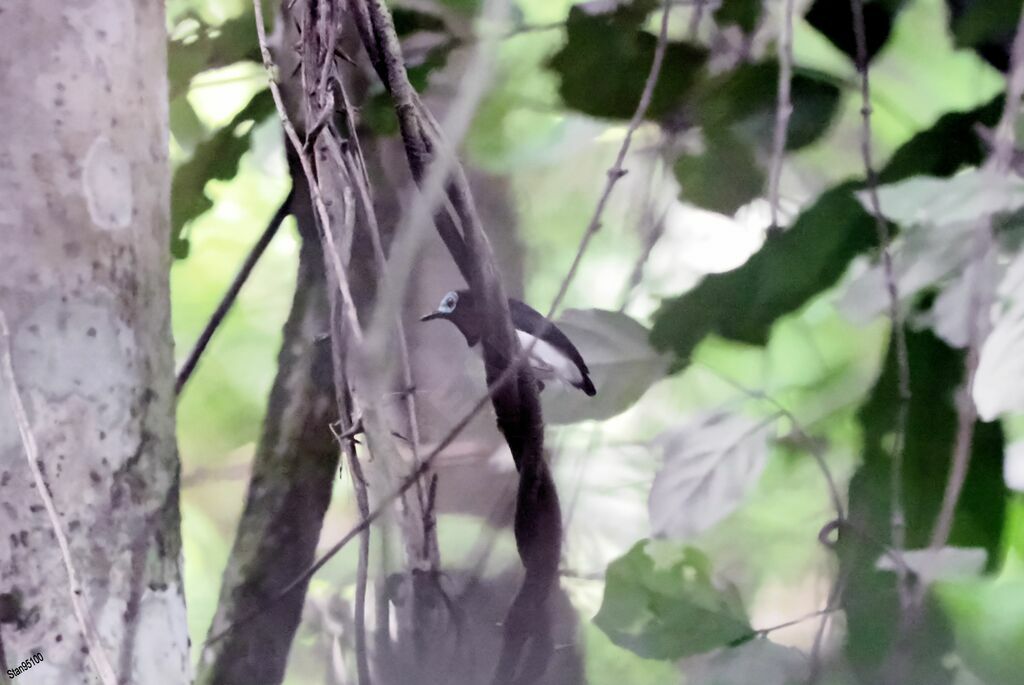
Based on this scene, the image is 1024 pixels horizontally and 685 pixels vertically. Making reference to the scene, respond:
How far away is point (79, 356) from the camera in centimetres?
49

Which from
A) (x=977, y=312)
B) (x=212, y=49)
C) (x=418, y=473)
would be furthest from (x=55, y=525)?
(x=977, y=312)

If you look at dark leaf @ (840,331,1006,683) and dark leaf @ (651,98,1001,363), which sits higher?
dark leaf @ (651,98,1001,363)

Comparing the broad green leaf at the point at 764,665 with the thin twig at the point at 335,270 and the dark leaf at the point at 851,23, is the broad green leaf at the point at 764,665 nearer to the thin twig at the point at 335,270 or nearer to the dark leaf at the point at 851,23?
the thin twig at the point at 335,270

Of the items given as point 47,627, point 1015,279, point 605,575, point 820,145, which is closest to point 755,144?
point 820,145

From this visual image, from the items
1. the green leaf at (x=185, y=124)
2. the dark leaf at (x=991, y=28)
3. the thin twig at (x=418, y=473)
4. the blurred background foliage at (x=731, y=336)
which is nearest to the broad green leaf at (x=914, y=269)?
the blurred background foliage at (x=731, y=336)

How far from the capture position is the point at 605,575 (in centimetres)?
53

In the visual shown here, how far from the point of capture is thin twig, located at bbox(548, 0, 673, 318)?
1.73ft

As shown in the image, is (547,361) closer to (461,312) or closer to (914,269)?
(461,312)

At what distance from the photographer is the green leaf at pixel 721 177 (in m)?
0.53

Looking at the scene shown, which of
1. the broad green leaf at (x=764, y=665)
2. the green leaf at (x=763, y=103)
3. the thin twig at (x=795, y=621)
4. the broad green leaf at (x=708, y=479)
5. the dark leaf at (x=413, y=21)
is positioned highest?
the dark leaf at (x=413, y=21)

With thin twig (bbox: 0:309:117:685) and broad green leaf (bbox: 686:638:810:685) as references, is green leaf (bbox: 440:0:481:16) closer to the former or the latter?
thin twig (bbox: 0:309:117:685)

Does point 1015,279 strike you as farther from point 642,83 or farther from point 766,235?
point 642,83

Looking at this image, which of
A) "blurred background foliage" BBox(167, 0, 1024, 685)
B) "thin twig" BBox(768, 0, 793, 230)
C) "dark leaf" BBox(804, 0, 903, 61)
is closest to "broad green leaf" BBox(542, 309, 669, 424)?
"blurred background foliage" BBox(167, 0, 1024, 685)

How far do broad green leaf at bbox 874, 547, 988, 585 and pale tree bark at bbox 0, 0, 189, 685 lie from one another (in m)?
0.47
